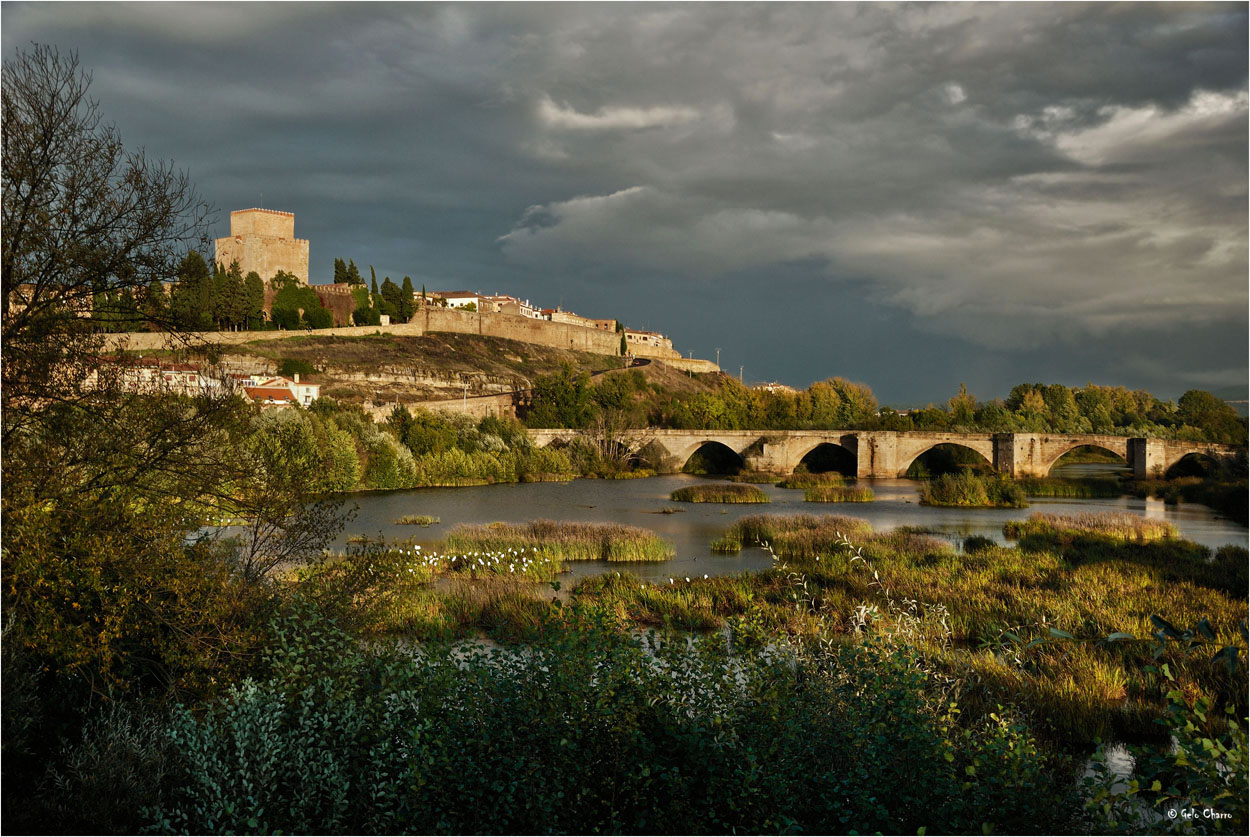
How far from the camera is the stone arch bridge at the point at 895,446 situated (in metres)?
45.2

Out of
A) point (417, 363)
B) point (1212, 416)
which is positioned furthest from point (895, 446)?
point (417, 363)

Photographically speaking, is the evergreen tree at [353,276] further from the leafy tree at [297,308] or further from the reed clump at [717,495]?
the reed clump at [717,495]

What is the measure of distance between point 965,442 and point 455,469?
97.9 ft

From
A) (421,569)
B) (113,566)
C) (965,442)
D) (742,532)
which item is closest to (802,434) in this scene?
(965,442)

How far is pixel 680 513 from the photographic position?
29.6 metres

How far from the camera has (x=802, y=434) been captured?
169 feet

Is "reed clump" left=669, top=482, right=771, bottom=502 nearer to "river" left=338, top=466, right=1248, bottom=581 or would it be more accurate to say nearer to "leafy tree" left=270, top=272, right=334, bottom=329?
"river" left=338, top=466, right=1248, bottom=581

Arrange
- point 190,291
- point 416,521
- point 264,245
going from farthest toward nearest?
point 264,245, point 416,521, point 190,291

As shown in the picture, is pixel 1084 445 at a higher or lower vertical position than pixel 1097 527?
higher

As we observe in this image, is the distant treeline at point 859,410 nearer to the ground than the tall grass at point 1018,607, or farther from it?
farther from it

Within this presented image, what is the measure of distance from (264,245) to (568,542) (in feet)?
238

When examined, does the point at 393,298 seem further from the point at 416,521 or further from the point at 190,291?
the point at 190,291

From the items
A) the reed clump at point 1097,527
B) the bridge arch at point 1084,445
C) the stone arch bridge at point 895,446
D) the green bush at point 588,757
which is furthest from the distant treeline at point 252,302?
the bridge arch at point 1084,445

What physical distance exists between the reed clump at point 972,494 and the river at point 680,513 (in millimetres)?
799
